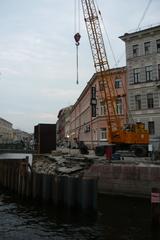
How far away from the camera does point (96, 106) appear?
184 feet

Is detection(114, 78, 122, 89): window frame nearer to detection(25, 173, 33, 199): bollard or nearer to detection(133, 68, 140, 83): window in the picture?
detection(133, 68, 140, 83): window

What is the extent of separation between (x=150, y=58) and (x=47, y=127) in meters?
18.0

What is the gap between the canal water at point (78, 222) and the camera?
14.4 meters

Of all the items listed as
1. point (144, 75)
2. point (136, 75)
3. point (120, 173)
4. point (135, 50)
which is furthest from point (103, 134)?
point (120, 173)

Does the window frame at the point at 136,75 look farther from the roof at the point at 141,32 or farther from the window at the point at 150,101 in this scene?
the roof at the point at 141,32

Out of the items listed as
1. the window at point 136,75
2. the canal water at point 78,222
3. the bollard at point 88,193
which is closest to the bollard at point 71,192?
the bollard at point 88,193

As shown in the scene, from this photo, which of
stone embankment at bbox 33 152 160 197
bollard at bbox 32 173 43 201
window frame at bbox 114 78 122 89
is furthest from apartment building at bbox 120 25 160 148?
bollard at bbox 32 173 43 201

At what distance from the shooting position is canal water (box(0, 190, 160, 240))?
1445cm

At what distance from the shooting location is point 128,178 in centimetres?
2389

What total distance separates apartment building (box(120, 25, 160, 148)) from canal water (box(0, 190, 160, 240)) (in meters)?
26.6

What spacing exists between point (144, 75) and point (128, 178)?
2678 cm

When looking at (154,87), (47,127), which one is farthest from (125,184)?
(154,87)

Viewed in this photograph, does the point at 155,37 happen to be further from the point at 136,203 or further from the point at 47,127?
the point at 136,203

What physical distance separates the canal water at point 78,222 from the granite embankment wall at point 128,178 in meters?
1.58
